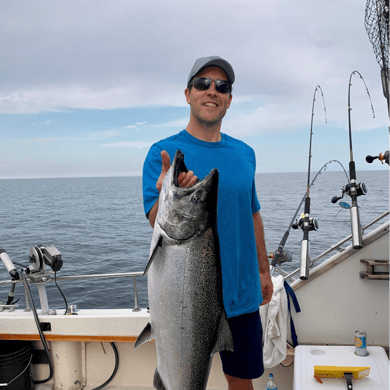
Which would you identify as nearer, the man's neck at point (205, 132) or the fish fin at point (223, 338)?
the fish fin at point (223, 338)

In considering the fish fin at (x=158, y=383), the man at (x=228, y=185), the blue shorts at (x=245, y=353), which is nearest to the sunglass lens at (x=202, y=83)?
the man at (x=228, y=185)

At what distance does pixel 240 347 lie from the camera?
232 cm

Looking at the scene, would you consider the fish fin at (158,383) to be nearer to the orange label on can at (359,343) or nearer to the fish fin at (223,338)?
the fish fin at (223,338)

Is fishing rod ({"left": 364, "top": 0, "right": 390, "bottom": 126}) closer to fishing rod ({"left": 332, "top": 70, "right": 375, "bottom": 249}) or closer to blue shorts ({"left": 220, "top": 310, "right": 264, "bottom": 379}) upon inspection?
fishing rod ({"left": 332, "top": 70, "right": 375, "bottom": 249})

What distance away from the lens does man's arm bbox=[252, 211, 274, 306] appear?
8.28 ft

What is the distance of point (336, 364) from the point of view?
3.17 metres

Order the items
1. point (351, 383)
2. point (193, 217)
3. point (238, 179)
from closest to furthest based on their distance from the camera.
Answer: point (193, 217) → point (238, 179) → point (351, 383)

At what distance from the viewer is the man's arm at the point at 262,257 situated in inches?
99.3

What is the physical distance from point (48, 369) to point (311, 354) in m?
2.75

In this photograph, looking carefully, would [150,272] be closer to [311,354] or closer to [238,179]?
[238,179]

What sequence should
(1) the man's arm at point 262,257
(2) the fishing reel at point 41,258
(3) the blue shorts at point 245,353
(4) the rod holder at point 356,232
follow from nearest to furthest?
(3) the blue shorts at point 245,353, (1) the man's arm at point 262,257, (4) the rod holder at point 356,232, (2) the fishing reel at point 41,258

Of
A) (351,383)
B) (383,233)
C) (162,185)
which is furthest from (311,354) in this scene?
(162,185)

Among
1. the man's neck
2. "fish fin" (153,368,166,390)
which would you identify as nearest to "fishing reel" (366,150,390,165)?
the man's neck

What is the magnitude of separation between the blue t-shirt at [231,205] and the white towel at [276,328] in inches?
59.4
